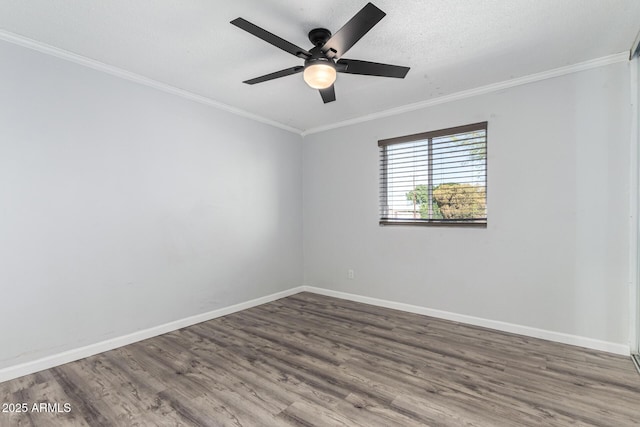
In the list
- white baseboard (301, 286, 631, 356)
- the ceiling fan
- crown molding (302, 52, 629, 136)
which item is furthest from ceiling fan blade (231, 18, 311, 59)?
white baseboard (301, 286, 631, 356)

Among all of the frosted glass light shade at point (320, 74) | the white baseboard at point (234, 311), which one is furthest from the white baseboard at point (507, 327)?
the frosted glass light shade at point (320, 74)

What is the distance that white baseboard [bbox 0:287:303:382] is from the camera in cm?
227

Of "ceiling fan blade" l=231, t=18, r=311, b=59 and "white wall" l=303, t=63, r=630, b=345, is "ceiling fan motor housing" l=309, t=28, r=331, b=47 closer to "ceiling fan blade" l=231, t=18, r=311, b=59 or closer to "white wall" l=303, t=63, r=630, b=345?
"ceiling fan blade" l=231, t=18, r=311, b=59

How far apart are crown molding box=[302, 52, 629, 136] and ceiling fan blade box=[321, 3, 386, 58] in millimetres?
1897

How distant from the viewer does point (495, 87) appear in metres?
3.11

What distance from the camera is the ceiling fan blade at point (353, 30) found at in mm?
1591

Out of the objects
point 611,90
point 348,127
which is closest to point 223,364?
point 348,127

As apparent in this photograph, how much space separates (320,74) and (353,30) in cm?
37

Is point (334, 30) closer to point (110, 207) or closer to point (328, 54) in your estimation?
A: point (328, 54)

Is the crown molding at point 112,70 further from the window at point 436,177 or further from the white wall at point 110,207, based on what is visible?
the window at point 436,177

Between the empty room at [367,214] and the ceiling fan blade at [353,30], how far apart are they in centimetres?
2

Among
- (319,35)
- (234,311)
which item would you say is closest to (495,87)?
A: (319,35)

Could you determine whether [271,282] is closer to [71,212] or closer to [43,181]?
[71,212]

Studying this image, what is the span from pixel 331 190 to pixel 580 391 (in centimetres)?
323
